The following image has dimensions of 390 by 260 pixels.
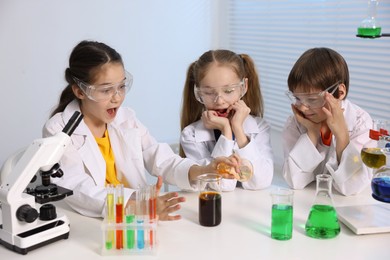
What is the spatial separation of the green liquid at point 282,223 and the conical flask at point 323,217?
7 centimetres

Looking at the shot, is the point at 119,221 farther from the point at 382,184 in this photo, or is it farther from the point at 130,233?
the point at 382,184

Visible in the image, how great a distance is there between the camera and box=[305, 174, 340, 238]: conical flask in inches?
58.4

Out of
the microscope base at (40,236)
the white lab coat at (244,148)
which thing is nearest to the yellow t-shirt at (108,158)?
the white lab coat at (244,148)

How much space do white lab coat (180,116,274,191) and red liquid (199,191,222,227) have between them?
0.32 meters

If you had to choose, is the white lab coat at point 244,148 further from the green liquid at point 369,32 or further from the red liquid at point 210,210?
the green liquid at point 369,32

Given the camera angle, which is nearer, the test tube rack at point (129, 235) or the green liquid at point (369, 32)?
the test tube rack at point (129, 235)

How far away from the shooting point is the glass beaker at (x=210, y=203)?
5.09ft

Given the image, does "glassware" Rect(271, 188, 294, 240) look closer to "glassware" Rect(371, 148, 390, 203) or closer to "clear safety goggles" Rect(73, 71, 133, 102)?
"glassware" Rect(371, 148, 390, 203)

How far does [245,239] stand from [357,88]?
170 centimetres

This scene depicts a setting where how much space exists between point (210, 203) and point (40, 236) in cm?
52

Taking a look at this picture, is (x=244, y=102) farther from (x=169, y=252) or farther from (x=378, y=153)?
(x=169, y=252)

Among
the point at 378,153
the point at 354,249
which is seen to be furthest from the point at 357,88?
the point at 354,249

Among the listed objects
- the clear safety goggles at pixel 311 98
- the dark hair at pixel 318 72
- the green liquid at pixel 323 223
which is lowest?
the green liquid at pixel 323 223

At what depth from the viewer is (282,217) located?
1.48m
